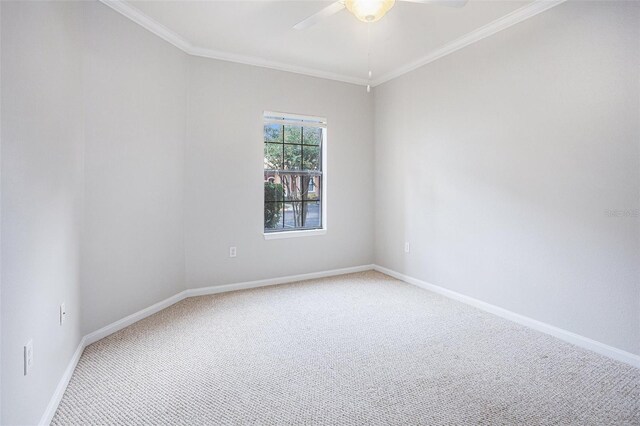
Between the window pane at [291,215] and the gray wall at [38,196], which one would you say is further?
the window pane at [291,215]

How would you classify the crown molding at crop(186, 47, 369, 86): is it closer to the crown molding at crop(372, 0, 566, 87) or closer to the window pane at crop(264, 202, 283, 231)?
the crown molding at crop(372, 0, 566, 87)

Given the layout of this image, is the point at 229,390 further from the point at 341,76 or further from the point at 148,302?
the point at 341,76

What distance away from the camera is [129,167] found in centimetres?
278

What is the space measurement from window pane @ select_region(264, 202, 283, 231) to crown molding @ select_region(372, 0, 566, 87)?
7.05 ft

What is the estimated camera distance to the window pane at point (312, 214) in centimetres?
431

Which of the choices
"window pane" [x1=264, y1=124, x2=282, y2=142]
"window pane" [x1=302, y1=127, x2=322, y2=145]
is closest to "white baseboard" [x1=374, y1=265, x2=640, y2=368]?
"window pane" [x1=302, y1=127, x2=322, y2=145]

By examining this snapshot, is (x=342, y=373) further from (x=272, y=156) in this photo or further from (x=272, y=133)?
(x=272, y=133)

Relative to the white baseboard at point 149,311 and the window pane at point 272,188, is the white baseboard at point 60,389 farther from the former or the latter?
the window pane at point 272,188

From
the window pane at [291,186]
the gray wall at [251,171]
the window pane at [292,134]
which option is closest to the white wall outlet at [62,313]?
the gray wall at [251,171]

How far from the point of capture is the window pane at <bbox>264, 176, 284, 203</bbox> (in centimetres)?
404

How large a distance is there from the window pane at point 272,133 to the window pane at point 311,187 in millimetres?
585

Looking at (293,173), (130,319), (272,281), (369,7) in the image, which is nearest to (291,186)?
(293,173)

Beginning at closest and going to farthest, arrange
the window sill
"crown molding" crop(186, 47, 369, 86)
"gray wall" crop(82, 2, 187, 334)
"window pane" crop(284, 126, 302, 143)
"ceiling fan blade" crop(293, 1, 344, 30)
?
"ceiling fan blade" crop(293, 1, 344, 30), "gray wall" crop(82, 2, 187, 334), "crown molding" crop(186, 47, 369, 86), the window sill, "window pane" crop(284, 126, 302, 143)

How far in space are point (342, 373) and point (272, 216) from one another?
2.30 m
